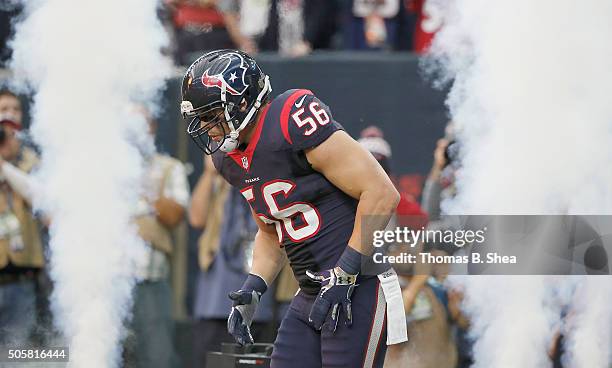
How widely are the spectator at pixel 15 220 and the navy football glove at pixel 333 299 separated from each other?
8.04ft

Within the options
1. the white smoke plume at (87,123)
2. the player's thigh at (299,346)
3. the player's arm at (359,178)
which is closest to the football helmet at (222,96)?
the player's arm at (359,178)

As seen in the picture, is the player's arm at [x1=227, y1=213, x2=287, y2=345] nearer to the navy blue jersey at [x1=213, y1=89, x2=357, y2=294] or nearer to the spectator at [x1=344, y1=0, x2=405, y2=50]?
the navy blue jersey at [x1=213, y1=89, x2=357, y2=294]

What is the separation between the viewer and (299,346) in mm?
4230

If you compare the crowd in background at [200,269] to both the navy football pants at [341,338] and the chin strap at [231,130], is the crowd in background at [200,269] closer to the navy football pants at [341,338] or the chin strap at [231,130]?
the navy football pants at [341,338]

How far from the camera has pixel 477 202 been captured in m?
5.47

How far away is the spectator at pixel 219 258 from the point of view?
6.33 meters

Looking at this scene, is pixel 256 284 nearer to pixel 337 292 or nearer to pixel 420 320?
pixel 337 292

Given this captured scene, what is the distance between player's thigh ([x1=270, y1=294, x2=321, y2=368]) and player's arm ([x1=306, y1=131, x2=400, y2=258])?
1.24 feet

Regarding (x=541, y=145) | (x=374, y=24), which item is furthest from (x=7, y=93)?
(x=541, y=145)

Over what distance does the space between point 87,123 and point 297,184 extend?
2.13 m

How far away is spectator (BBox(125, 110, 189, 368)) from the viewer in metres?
6.05

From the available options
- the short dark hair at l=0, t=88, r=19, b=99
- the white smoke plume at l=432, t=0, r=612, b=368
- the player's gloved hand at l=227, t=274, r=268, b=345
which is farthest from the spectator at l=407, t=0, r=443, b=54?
the player's gloved hand at l=227, t=274, r=268, b=345

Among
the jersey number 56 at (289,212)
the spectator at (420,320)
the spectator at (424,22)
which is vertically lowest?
the spectator at (420,320)

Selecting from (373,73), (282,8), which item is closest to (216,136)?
(373,73)
